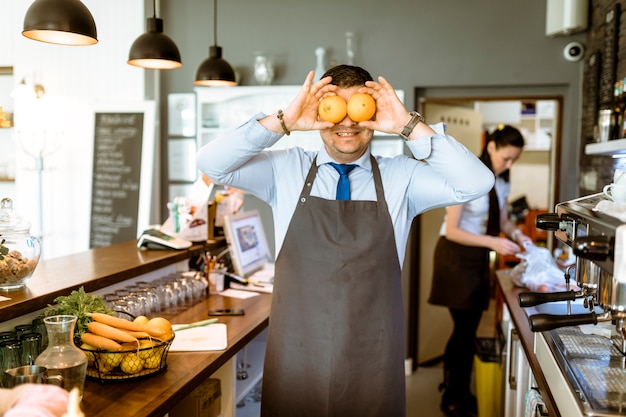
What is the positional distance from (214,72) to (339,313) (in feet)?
8.15

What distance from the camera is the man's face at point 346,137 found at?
75.9 inches

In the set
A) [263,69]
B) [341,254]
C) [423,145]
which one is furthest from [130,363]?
[263,69]

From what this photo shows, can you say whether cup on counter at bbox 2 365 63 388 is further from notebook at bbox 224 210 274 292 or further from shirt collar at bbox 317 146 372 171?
notebook at bbox 224 210 274 292

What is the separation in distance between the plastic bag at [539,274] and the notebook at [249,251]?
1334 millimetres

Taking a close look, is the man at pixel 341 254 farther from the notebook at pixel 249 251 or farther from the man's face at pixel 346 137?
the notebook at pixel 249 251

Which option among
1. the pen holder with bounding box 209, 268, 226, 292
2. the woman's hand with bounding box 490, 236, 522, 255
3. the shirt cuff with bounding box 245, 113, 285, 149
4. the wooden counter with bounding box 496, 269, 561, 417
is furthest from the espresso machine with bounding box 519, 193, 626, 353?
the pen holder with bounding box 209, 268, 226, 292

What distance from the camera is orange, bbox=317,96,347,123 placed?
1847mm

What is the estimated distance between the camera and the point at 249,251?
3643mm

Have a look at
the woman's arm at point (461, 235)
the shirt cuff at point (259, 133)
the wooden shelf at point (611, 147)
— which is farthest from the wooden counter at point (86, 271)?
the wooden shelf at point (611, 147)

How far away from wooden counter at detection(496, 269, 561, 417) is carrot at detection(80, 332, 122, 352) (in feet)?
4.08

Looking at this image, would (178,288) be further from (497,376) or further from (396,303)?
(497,376)

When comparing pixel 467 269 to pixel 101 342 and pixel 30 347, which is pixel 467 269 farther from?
pixel 30 347

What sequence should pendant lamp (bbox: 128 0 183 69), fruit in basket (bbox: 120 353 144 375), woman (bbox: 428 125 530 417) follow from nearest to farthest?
fruit in basket (bbox: 120 353 144 375)
pendant lamp (bbox: 128 0 183 69)
woman (bbox: 428 125 530 417)

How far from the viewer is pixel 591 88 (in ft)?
12.8
